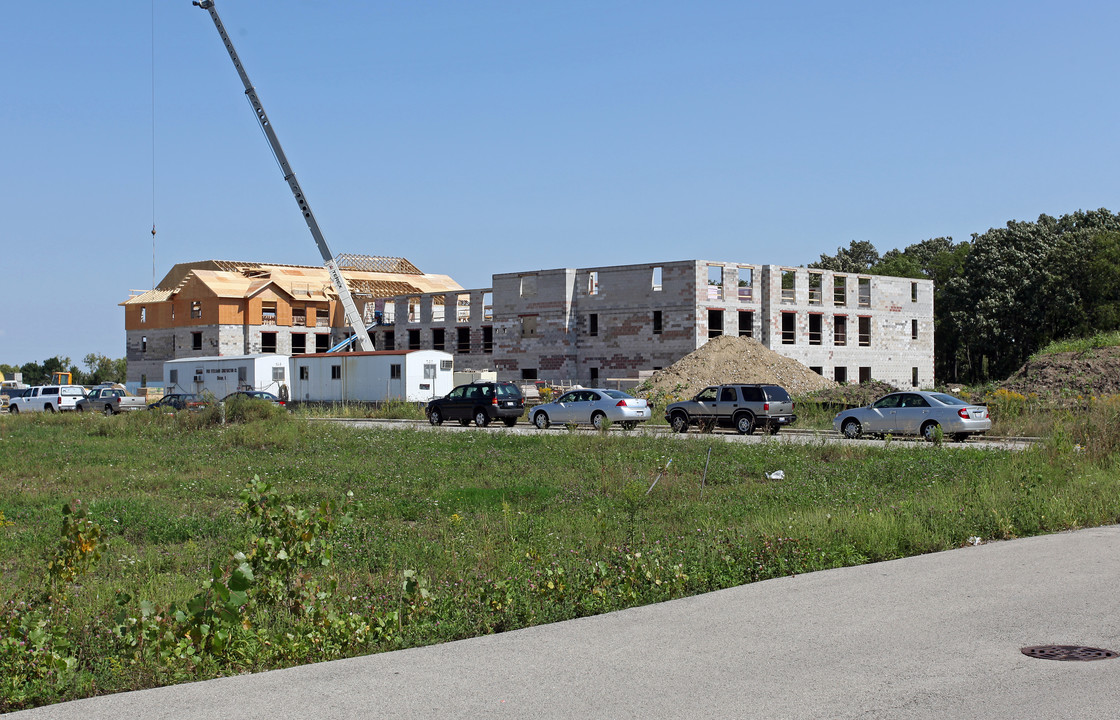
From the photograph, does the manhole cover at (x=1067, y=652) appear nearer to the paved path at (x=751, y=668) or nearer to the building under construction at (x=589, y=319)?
the paved path at (x=751, y=668)

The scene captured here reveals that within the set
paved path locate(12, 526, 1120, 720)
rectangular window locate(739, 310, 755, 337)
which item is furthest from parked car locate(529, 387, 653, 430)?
rectangular window locate(739, 310, 755, 337)

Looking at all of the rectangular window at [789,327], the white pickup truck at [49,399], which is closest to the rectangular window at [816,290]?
the rectangular window at [789,327]

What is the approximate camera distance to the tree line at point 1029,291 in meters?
70.2

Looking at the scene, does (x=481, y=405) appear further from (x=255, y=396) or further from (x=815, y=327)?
(x=815, y=327)

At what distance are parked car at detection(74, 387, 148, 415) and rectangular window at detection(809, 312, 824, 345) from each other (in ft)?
134

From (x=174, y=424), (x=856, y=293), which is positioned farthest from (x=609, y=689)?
(x=856, y=293)

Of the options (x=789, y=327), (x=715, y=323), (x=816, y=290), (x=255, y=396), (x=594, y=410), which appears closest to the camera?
(x=594, y=410)

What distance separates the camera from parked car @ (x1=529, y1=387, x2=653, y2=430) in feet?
116

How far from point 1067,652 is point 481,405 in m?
32.1

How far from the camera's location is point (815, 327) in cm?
6488

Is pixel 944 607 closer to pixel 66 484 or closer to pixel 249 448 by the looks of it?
pixel 66 484

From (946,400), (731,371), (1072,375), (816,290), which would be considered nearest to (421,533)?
(946,400)

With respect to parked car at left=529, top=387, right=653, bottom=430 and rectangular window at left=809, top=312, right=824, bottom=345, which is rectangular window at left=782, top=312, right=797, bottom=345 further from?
parked car at left=529, top=387, right=653, bottom=430

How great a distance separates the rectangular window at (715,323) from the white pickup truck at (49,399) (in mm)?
37930
